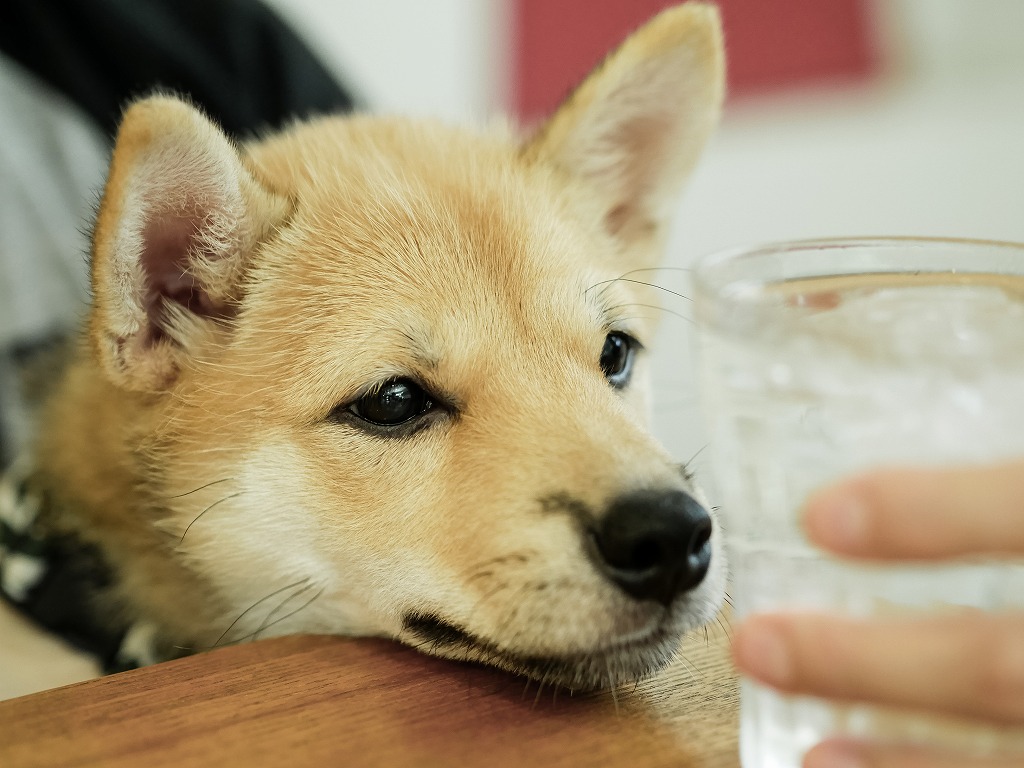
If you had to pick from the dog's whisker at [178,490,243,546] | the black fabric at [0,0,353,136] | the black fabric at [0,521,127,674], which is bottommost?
the black fabric at [0,521,127,674]

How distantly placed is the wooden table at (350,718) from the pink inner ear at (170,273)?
0.53 m

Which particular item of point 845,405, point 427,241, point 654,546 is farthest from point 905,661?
point 427,241

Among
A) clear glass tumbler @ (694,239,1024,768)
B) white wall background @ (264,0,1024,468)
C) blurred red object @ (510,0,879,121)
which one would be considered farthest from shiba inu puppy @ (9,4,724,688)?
blurred red object @ (510,0,879,121)

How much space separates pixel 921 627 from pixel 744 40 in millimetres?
3371

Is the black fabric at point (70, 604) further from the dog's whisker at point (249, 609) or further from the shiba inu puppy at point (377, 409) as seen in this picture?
the dog's whisker at point (249, 609)

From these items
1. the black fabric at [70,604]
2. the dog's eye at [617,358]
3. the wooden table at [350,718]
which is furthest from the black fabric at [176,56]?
the wooden table at [350,718]

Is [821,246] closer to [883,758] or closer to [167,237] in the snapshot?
[883,758]

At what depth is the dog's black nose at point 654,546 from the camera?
799 millimetres

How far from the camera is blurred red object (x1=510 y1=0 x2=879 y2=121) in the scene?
342 centimetres

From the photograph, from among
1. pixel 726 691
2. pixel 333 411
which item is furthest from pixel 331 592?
pixel 726 691

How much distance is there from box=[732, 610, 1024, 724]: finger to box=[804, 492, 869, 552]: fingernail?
0.06 metres

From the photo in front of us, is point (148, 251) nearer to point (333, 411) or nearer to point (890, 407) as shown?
point (333, 411)

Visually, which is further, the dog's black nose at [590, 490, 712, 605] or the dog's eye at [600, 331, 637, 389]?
the dog's eye at [600, 331, 637, 389]

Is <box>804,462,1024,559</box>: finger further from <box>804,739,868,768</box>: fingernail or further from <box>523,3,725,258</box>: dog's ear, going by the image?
<box>523,3,725,258</box>: dog's ear
